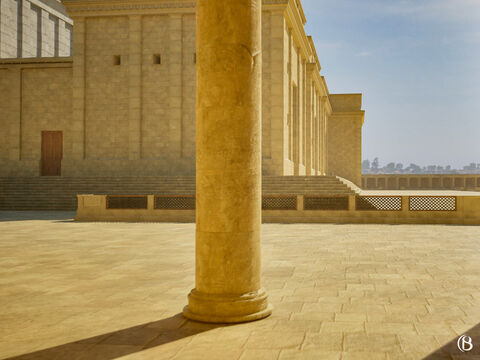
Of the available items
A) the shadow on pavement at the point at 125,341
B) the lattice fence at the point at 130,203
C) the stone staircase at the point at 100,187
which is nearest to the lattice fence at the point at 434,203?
the stone staircase at the point at 100,187

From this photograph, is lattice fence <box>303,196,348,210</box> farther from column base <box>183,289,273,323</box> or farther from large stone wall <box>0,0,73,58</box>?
large stone wall <box>0,0,73,58</box>

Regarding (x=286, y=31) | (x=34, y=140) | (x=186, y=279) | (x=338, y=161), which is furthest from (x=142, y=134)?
(x=338, y=161)

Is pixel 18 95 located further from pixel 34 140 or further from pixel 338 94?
pixel 338 94

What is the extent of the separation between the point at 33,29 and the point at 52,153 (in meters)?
13.3

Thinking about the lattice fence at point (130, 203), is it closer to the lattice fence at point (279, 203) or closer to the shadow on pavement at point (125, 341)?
the lattice fence at point (279, 203)

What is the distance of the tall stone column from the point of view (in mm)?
5586

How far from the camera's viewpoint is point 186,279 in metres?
7.90

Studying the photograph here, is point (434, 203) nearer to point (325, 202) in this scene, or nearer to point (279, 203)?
point (325, 202)

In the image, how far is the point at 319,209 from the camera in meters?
19.1

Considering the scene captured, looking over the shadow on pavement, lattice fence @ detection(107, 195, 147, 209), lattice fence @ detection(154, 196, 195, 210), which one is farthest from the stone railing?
the shadow on pavement

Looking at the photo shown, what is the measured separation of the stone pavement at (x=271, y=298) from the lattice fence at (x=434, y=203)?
6.27 metres

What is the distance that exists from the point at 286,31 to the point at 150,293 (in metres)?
27.6

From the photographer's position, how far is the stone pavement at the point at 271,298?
183 inches
